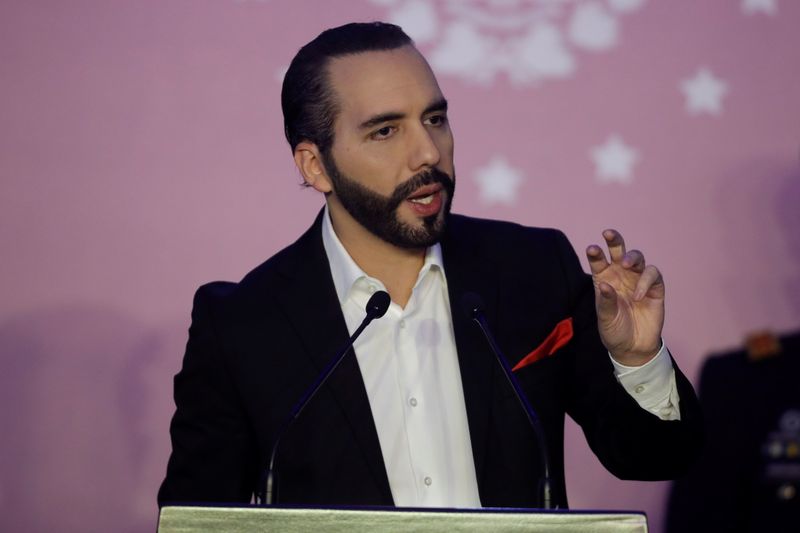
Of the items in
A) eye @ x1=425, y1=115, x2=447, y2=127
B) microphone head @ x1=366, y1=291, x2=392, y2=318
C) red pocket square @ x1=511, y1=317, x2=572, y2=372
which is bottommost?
red pocket square @ x1=511, y1=317, x2=572, y2=372

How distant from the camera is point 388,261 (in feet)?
7.36

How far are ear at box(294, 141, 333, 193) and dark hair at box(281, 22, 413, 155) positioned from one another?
0.7 inches

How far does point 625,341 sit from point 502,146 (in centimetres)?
116

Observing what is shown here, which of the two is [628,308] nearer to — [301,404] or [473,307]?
[473,307]

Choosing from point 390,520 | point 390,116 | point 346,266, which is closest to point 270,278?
point 346,266

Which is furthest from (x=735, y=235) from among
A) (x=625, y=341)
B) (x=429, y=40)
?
(x=625, y=341)

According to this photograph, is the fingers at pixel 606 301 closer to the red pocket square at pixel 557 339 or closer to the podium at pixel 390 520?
the red pocket square at pixel 557 339

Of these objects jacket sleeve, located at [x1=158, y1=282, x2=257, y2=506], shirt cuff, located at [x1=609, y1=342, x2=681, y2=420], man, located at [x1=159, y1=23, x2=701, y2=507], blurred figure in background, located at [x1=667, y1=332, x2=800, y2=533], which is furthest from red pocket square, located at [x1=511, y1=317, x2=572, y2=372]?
blurred figure in background, located at [x1=667, y1=332, x2=800, y2=533]

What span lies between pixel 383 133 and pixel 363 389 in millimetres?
502

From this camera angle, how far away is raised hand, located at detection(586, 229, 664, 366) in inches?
68.6

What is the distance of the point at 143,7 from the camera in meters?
2.86

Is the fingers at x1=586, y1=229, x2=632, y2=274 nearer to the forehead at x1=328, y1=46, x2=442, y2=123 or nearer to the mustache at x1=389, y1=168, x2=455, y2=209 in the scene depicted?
the mustache at x1=389, y1=168, x2=455, y2=209

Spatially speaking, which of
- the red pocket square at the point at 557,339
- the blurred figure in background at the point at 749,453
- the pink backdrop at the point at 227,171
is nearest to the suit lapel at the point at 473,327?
the red pocket square at the point at 557,339

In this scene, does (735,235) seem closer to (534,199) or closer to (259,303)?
(534,199)
